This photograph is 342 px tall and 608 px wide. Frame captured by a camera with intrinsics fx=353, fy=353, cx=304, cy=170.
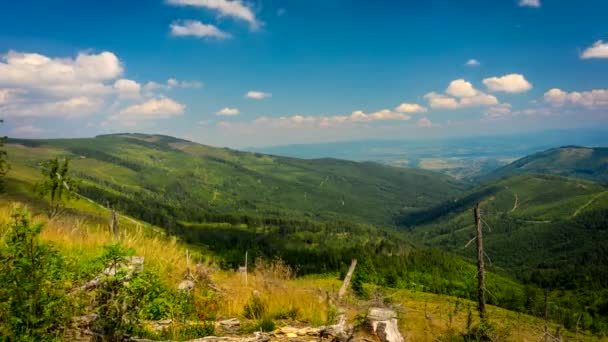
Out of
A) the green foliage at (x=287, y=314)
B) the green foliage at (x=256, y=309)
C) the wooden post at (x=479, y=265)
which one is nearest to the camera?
the green foliage at (x=287, y=314)

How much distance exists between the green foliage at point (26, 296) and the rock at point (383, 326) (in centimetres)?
597

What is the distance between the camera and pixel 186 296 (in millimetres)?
8547

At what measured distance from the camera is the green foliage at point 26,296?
17.4 feet

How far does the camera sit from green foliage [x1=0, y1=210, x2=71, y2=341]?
5.29 m

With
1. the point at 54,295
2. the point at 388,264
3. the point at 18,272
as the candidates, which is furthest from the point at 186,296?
the point at 388,264

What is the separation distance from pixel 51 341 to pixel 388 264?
163207 millimetres

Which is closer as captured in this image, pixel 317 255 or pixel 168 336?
pixel 168 336

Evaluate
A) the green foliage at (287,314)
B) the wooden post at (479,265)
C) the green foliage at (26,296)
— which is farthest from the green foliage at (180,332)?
the wooden post at (479,265)

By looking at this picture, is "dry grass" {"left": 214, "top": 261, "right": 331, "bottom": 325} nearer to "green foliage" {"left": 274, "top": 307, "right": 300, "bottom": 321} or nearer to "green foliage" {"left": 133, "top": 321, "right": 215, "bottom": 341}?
"green foliage" {"left": 274, "top": 307, "right": 300, "bottom": 321}

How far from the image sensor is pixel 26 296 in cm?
546

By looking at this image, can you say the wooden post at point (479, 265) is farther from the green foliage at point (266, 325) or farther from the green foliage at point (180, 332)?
the green foliage at point (180, 332)

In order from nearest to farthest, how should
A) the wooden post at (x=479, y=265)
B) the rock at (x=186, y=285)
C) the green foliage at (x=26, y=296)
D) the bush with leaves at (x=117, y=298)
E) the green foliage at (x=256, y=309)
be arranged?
the green foliage at (x=26, y=296), the bush with leaves at (x=117, y=298), the green foliage at (x=256, y=309), the rock at (x=186, y=285), the wooden post at (x=479, y=265)

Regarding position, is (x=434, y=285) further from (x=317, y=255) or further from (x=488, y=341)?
(x=488, y=341)

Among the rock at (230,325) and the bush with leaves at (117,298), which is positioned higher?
the bush with leaves at (117,298)
